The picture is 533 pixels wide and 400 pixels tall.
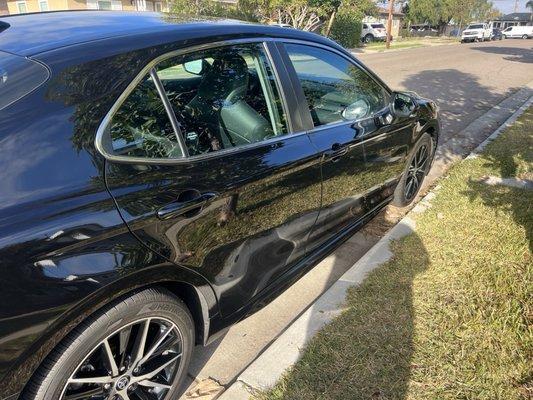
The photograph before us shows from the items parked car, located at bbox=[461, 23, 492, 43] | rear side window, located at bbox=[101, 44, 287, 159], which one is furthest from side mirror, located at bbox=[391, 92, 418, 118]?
parked car, located at bbox=[461, 23, 492, 43]

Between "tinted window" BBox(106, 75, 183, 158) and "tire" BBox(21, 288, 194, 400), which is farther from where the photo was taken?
"tinted window" BBox(106, 75, 183, 158)

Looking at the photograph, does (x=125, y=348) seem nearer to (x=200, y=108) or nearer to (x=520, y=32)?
(x=200, y=108)

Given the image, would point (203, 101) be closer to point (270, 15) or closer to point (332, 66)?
point (332, 66)

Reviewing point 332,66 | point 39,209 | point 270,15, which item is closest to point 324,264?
point 332,66

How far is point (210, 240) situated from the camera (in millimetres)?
2070

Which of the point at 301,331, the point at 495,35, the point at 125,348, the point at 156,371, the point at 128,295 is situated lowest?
the point at 495,35

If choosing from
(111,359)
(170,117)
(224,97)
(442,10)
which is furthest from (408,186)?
(442,10)

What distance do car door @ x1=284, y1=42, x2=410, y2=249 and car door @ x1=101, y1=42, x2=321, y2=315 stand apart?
0.19m

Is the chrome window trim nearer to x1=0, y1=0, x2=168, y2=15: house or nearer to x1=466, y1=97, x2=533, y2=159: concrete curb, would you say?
x1=466, y1=97, x2=533, y2=159: concrete curb

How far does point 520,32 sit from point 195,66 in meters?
59.8

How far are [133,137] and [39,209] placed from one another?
509 mm

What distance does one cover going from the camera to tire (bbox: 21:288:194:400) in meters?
1.64

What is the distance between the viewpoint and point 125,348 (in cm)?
192

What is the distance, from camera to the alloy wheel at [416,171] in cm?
436
